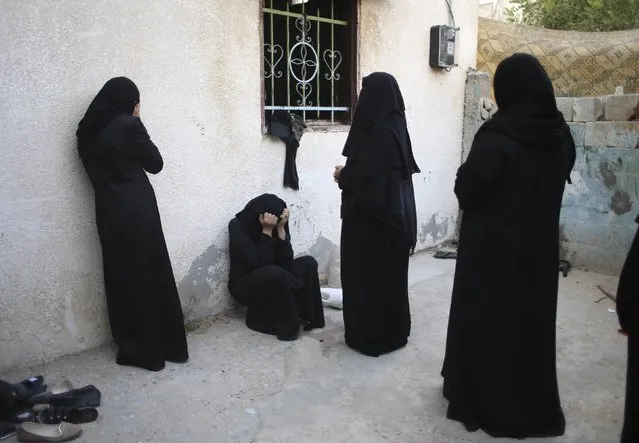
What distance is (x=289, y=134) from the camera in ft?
15.9

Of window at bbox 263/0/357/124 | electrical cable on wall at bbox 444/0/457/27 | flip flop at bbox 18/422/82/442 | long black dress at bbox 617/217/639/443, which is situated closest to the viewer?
long black dress at bbox 617/217/639/443

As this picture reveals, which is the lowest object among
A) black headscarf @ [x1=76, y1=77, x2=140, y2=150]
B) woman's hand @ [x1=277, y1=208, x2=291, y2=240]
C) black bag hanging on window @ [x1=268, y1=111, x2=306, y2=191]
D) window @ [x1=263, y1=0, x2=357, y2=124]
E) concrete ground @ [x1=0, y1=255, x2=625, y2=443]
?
concrete ground @ [x1=0, y1=255, x2=625, y2=443]

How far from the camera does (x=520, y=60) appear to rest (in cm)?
268

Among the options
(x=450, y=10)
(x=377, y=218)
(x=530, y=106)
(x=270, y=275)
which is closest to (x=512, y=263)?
(x=530, y=106)

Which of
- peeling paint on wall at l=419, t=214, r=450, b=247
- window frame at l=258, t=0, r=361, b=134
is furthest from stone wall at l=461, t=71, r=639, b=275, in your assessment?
window frame at l=258, t=0, r=361, b=134

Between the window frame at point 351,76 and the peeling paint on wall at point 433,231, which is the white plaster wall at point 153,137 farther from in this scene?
the peeling paint on wall at point 433,231

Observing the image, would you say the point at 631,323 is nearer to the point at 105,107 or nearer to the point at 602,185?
the point at 105,107

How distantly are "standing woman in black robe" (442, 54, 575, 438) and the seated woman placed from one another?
4.77ft

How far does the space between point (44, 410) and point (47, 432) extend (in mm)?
164

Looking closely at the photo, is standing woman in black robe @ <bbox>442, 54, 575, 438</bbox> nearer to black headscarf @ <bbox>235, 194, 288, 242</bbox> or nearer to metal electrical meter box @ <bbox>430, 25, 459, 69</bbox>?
black headscarf @ <bbox>235, 194, 288, 242</bbox>

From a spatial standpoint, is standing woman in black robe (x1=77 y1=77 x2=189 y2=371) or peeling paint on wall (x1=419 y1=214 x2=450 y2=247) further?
peeling paint on wall (x1=419 y1=214 x2=450 y2=247)

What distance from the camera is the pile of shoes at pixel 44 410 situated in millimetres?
2832

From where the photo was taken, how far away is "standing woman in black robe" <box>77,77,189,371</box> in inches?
137

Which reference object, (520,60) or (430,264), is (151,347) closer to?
(520,60)
